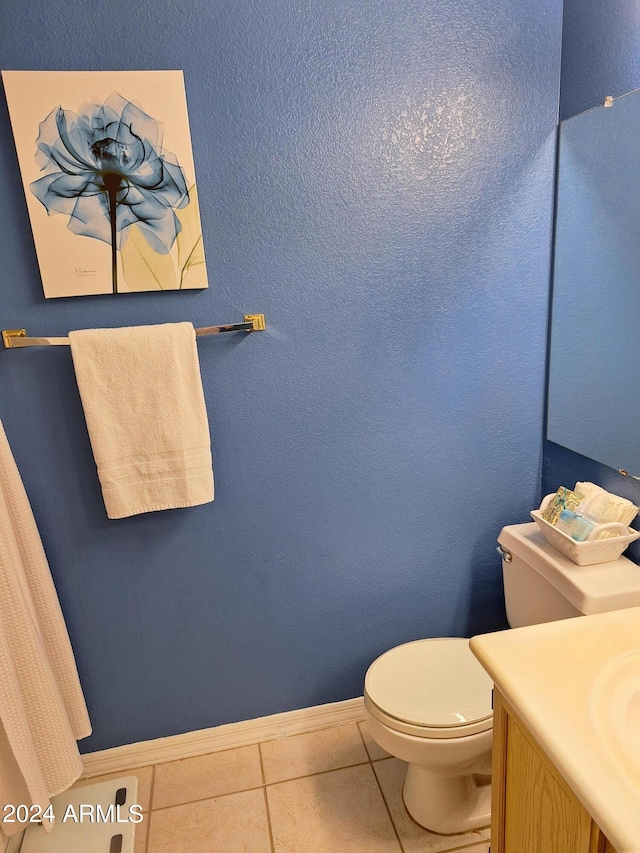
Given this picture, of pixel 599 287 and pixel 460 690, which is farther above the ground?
pixel 599 287

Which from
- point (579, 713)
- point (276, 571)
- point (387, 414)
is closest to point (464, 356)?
point (387, 414)

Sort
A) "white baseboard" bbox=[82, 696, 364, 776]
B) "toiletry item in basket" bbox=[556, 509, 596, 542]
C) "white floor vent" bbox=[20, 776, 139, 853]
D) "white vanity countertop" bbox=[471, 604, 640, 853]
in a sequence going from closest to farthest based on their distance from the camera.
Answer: "white vanity countertop" bbox=[471, 604, 640, 853] → "toiletry item in basket" bbox=[556, 509, 596, 542] → "white floor vent" bbox=[20, 776, 139, 853] → "white baseboard" bbox=[82, 696, 364, 776]

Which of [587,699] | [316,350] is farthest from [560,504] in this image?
[316,350]

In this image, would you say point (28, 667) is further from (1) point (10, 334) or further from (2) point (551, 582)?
(2) point (551, 582)

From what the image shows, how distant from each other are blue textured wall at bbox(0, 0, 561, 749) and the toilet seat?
24cm

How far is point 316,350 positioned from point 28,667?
1090 mm

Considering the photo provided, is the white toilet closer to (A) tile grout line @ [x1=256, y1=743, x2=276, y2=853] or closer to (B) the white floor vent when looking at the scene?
(A) tile grout line @ [x1=256, y1=743, x2=276, y2=853]

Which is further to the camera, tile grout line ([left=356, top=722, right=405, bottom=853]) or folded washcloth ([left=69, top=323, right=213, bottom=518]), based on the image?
tile grout line ([left=356, top=722, right=405, bottom=853])

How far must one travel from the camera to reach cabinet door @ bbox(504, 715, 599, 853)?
32.7 inches

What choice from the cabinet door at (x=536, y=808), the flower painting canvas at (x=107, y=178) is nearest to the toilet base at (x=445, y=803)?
the cabinet door at (x=536, y=808)

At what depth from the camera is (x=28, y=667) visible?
140 cm

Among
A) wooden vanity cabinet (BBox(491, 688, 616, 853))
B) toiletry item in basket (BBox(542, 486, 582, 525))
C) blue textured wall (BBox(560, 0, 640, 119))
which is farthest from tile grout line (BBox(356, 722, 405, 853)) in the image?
blue textured wall (BBox(560, 0, 640, 119))

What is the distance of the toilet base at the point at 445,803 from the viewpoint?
5.03 feet

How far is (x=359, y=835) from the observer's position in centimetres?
155
